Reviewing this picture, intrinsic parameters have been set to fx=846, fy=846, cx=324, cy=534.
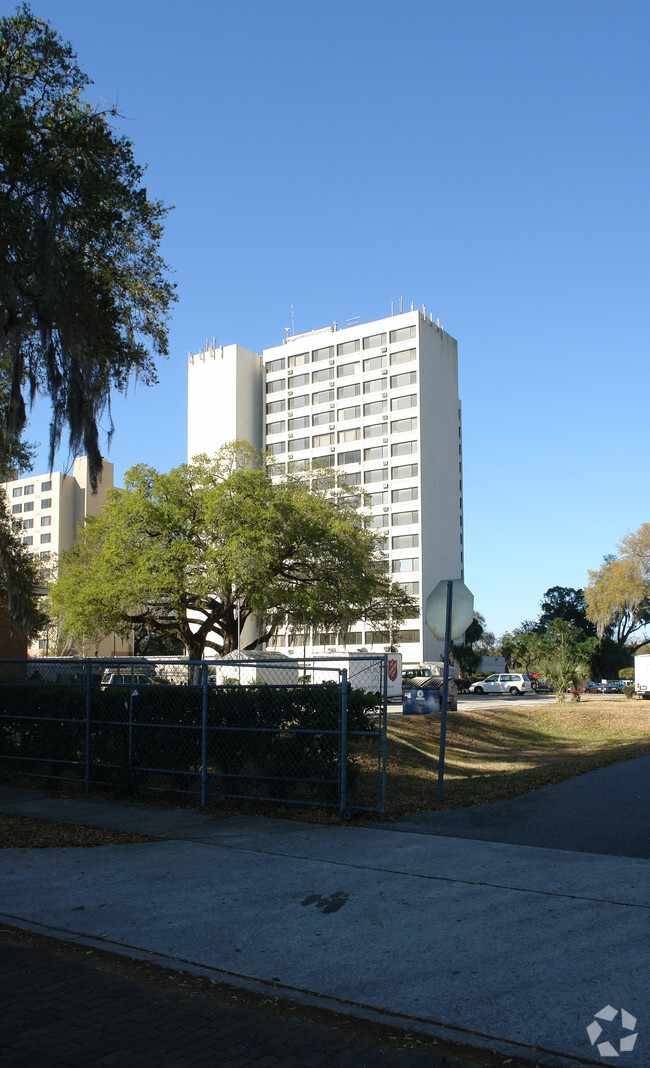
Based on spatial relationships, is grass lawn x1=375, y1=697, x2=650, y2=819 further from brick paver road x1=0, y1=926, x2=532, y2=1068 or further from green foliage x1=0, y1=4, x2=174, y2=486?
green foliage x1=0, y1=4, x2=174, y2=486

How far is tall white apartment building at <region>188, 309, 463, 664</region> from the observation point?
93312mm

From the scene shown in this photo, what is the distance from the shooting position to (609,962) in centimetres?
510

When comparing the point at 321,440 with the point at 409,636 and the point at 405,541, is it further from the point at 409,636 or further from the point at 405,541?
the point at 409,636

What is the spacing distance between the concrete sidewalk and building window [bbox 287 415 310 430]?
3746 inches

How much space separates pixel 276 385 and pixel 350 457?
47.9ft

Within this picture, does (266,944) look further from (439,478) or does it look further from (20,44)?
(439,478)

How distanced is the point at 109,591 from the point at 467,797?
2377cm

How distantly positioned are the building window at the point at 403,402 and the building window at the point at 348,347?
8456mm

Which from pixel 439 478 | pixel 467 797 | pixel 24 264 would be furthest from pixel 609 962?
pixel 439 478

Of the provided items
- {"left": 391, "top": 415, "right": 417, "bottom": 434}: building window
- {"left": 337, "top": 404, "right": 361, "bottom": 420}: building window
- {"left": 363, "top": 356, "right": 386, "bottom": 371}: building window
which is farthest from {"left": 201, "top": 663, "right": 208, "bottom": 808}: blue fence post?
{"left": 337, "top": 404, "right": 361, "bottom": 420}: building window

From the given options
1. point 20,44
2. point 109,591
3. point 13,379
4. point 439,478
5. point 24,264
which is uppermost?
point 439,478

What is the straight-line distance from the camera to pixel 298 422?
103500 mm

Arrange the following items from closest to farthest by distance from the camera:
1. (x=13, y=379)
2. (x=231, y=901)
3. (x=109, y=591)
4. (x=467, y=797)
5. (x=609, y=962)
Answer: (x=609, y=962) < (x=231, y=901) < (x=467, y=797) < (x=13, y=379) < (x=109, y=591)

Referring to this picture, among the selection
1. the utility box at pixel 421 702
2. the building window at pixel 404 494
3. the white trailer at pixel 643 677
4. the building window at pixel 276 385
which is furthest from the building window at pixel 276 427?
the utility box at pixel 421 702
